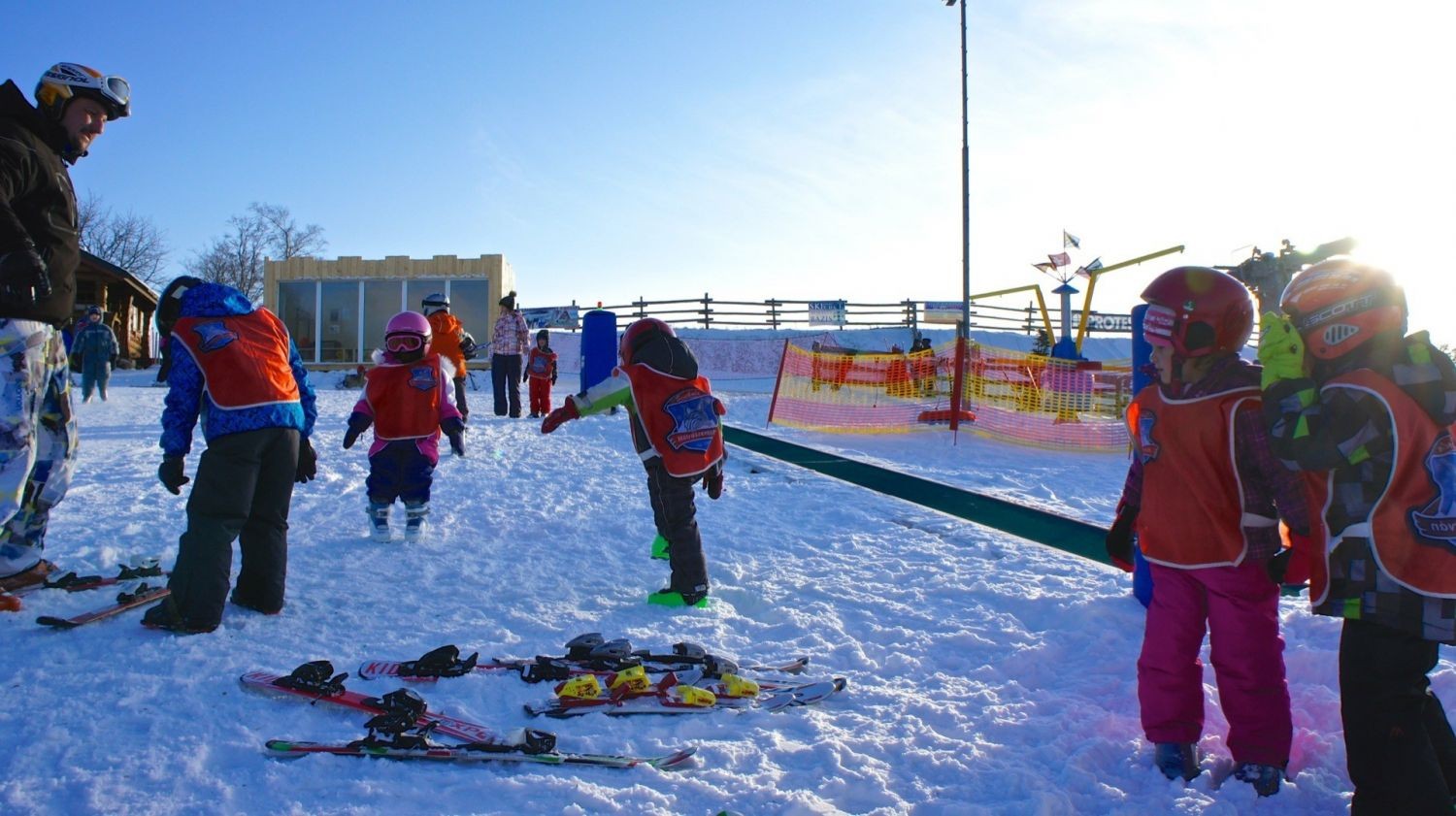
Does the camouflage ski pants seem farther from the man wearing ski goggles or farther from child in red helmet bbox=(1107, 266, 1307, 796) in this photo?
child in red helmet bbox=(1107, 266, 1307, 796)

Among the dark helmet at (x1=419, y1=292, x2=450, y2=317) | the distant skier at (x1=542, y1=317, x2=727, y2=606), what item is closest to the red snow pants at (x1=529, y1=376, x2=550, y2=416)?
the dark helmet at (x1=419, y1=292, x2=450, y2=317)

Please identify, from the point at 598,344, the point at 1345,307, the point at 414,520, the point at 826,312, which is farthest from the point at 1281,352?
the point at 826,312

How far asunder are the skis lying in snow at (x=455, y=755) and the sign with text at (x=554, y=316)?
90.9 feet

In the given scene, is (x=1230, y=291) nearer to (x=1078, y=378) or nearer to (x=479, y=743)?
(x=479, y=743)

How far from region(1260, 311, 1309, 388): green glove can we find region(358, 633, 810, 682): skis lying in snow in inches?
78.7

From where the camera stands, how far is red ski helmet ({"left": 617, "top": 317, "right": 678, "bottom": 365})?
476 cm

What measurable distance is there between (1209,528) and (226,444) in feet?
12.0

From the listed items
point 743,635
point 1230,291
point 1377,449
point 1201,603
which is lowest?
point 743,635

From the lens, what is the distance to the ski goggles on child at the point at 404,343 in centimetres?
604

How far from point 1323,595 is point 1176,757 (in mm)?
668

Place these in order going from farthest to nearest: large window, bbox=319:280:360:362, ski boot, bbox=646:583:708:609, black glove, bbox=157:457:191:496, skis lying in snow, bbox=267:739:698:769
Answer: large window, bbox=319:280:360:362
ski boot, bbox=646:583:708:609
black glove, bbox=157:457:191:496
skis lying in snow, bbox=267:739:698:769

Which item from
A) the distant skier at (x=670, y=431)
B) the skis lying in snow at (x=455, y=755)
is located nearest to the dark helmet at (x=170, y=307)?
the distant skier at (x=670, y=431)

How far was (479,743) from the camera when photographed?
8.94 feet

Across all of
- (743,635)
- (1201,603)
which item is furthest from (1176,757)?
(743,635)
